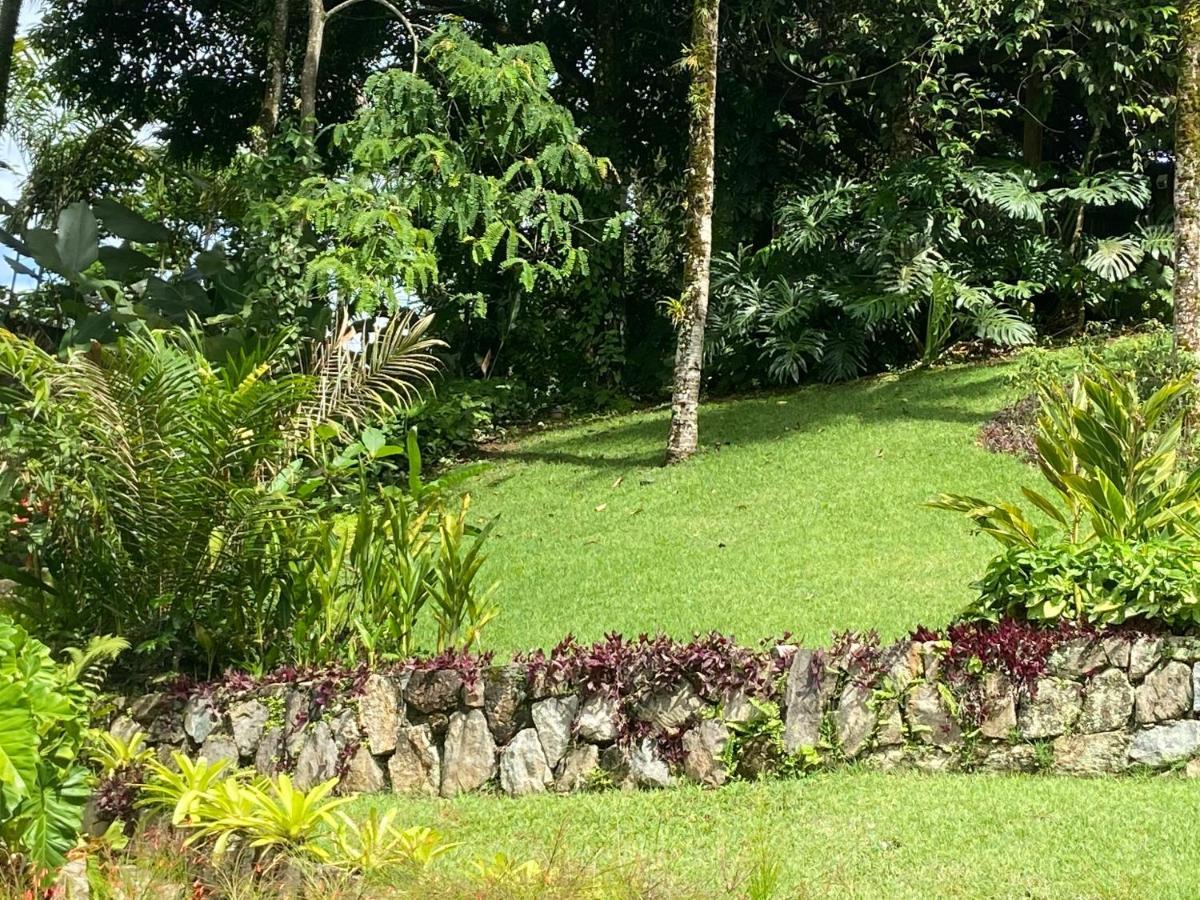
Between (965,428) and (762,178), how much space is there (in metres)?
6.32

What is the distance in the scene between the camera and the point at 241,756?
19.4ft

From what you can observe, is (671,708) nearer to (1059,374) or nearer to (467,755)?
(467,755)

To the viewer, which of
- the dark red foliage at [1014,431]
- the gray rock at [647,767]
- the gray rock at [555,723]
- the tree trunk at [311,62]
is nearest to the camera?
the gray rock at [647,767]

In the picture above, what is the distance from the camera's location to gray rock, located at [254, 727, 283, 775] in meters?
5.81

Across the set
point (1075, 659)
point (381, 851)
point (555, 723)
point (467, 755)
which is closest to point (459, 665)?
point (467, 755)

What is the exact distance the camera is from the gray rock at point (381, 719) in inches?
228

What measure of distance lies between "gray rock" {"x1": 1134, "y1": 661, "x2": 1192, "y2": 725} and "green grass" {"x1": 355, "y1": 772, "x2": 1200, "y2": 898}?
29 centimetres

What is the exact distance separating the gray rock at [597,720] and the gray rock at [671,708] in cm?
12

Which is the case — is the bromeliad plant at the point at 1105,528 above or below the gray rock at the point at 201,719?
above

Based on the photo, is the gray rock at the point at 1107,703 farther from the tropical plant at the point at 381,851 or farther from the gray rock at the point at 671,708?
the tropical plant at the point at 381,851

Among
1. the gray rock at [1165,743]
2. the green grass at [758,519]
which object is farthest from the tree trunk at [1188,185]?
the gray rock at [1165,743]

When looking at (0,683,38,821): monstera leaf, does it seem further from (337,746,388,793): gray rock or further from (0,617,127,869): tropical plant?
(337,746,388,793): gray rock

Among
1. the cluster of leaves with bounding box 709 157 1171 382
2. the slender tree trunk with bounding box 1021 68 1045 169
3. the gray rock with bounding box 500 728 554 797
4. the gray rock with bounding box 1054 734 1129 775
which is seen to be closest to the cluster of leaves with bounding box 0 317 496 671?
the gray rock with bounding box 500 728 554 797

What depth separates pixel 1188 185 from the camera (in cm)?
976
